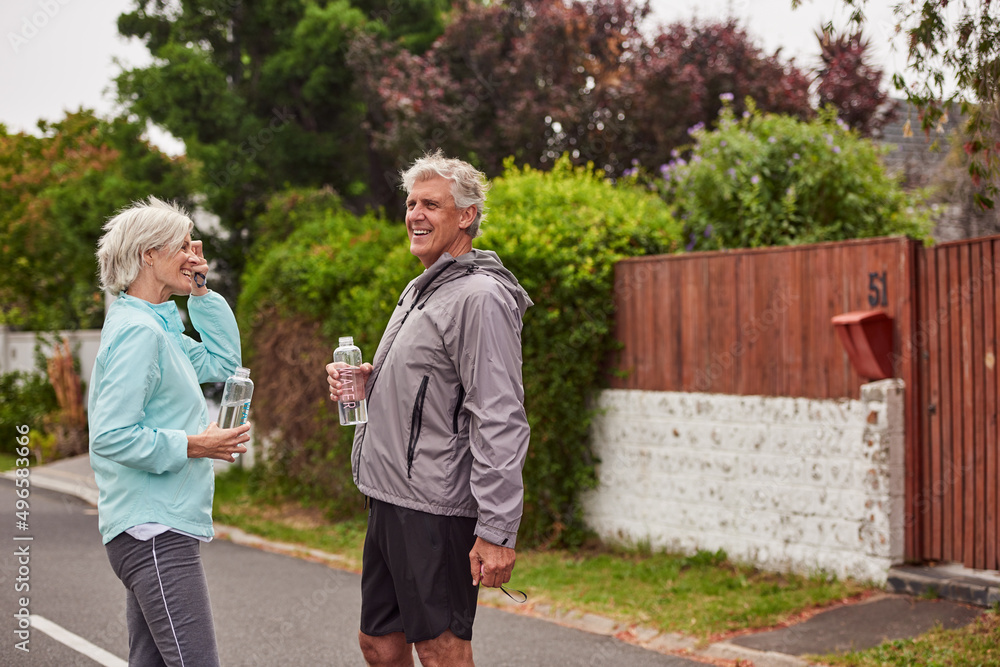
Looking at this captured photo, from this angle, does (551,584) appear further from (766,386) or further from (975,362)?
(975,362)

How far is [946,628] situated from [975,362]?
1692mm

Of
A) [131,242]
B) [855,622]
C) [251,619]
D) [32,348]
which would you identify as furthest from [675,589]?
[32,348]

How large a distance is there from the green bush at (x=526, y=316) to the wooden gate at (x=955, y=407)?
2.52 meters

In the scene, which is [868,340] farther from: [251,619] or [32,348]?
[32,348]

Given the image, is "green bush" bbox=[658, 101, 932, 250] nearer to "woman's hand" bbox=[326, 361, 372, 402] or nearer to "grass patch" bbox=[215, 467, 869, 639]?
"grass patch" bbox=[215, 467, 869, 639]

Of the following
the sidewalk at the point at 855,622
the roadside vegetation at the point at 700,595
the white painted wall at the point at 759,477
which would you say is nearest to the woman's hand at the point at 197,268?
the sidewalk at the point at 855,622

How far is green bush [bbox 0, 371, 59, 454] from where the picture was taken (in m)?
17.1

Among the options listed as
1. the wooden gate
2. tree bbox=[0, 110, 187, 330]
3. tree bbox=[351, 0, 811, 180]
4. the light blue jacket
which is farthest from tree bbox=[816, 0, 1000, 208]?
tree bbox=[0, 110, 187, 330]

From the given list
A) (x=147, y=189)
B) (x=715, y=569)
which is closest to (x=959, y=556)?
(x=715, y=569)

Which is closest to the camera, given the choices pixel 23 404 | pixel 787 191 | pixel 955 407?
pixel 955 407

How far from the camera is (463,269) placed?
3.23 metres

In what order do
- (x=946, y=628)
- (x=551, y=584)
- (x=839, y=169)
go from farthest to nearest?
(x=839, y=169) → (x=551, y=584) → (x=946, y=628)

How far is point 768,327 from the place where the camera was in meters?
6.78

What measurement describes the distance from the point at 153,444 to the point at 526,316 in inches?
198
